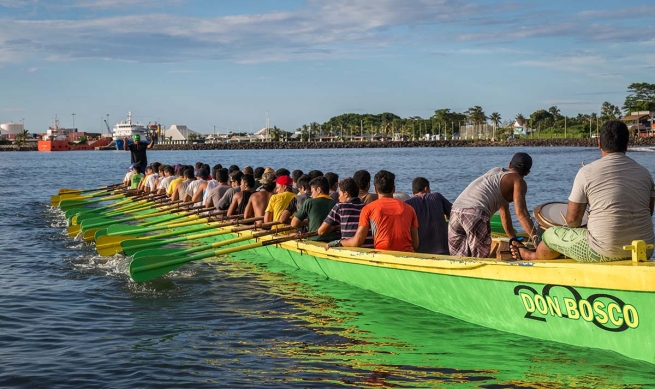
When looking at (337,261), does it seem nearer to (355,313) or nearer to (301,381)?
(355,313)

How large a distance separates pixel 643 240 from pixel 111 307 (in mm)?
6977

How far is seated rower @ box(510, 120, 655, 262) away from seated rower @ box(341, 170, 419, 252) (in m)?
2.78

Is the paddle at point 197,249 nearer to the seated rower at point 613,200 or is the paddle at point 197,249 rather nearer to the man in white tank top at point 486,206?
the man in white tank top at point 486,206

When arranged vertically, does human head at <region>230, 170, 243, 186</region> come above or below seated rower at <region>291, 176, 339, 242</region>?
above

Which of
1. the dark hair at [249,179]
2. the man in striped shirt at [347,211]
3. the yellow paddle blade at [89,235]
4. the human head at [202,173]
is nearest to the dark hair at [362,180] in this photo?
the man in striped shirt at [347,211]

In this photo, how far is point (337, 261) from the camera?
415 inches

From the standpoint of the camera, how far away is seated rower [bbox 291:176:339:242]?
10.9 metres

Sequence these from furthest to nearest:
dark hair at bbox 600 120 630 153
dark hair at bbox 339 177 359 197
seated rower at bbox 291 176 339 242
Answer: seated rower at bbox 291 176 339 242 → dark hair at bbox 339 177 359 197 → dark hair at bbox 600 120 630 153

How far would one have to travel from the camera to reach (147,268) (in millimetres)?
11047

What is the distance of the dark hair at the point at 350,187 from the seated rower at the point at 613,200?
364 cm

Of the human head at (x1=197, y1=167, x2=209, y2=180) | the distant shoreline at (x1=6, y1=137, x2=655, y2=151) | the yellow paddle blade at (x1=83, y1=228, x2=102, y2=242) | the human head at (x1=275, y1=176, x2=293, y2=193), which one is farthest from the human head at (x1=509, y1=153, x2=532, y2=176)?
the distant shoreline at (x1=6, y1=137, x2=655, y2=151)

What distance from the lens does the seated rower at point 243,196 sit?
45.0 ft

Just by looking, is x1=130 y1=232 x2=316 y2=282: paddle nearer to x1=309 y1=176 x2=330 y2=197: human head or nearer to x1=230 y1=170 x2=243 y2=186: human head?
x1=309 y1=176 x2=330 y2=197: human head

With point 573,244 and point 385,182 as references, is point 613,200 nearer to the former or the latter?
point 573,244
